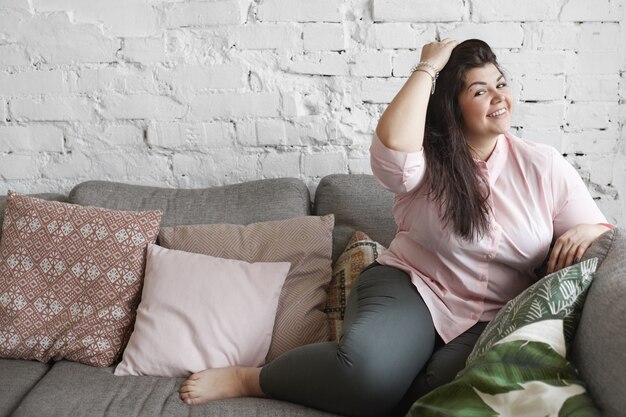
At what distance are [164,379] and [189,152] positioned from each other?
845mm

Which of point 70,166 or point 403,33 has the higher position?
point 403,33

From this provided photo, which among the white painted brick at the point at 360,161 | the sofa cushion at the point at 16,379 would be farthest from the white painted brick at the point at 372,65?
the sofa cushion at the point at 16,379

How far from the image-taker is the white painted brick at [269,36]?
2.28 metres

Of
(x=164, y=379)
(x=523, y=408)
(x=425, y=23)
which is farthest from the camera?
(x=425, y=23)

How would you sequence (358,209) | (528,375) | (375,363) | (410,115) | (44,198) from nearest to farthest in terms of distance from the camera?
(528,375) < (375,363) < (410,115) < (358,209) < (44,198)

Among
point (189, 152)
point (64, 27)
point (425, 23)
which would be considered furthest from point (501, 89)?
point (64, 27)

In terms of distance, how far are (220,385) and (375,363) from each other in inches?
14.8

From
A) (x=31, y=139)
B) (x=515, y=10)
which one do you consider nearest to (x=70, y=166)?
(x=31, y=139)

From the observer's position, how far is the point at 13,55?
2322 millimetres

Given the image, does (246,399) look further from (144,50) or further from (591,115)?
(591,115)

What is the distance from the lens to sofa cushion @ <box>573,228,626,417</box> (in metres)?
1.18

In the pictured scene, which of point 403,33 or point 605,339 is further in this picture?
point 403,33

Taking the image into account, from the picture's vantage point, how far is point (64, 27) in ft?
7.55

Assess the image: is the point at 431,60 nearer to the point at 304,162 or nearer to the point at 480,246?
the point at 480,246
